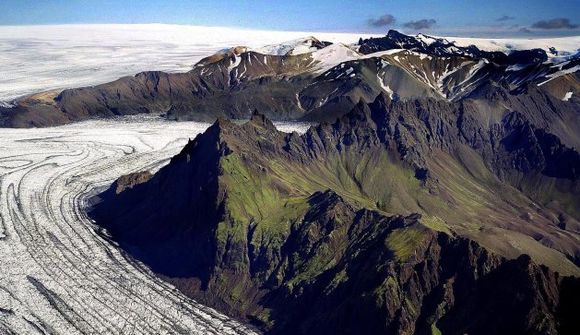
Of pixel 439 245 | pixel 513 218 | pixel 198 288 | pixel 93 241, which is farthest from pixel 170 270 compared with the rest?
pixel 513 218

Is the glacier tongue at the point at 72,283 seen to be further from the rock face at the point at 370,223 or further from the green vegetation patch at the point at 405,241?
the green vegetation patch at the point at 405,241

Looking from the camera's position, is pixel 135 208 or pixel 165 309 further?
pixel 135 208


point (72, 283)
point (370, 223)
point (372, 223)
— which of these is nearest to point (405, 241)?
point (372, 223)

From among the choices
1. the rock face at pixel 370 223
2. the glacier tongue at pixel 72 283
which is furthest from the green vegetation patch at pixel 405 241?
the glacier tongue at pixel 72 283

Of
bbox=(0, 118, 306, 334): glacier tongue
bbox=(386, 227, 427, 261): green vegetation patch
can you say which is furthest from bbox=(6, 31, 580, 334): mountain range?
bbox=(0, 118, 306, 334): glacier tongue

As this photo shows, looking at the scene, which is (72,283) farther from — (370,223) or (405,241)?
(405,241)

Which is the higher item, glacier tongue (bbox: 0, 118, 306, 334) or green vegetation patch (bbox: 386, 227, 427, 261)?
green vegetation patch (bbox: 386, 227, 427, 261)

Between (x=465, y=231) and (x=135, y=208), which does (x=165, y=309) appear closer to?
(x=135, y=208)

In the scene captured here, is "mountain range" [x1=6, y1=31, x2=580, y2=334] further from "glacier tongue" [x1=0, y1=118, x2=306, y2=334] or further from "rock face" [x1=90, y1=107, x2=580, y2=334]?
"glacier tongue" [x1=0, y1=118, x2=306, y2=334]
